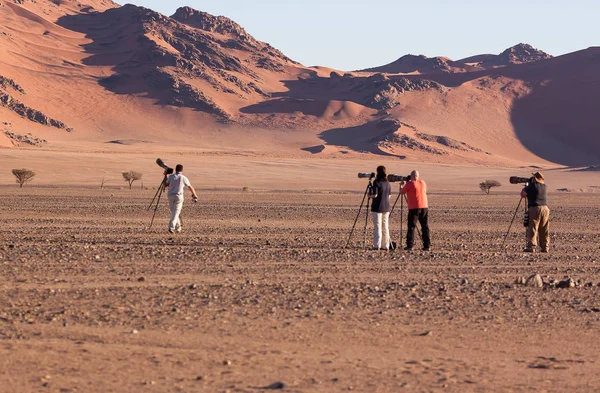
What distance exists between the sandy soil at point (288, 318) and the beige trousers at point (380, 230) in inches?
18.7

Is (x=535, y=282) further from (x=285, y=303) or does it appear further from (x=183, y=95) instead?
(x=183, y=95)

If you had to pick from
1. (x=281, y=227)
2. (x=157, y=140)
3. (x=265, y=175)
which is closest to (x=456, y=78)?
(x=157, y=140)

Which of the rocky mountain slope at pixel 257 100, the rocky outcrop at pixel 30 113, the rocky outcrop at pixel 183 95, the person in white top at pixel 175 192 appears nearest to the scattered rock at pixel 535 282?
the person in white top at pixel 175 192

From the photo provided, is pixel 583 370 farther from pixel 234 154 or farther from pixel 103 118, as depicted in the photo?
pixel 103 118

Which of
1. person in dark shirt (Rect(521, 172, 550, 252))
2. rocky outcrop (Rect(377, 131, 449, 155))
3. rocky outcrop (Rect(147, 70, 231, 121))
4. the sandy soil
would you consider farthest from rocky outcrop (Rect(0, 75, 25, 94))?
person in dark shirt (Rect(521, 172, 550, 252))

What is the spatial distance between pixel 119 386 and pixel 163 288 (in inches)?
179

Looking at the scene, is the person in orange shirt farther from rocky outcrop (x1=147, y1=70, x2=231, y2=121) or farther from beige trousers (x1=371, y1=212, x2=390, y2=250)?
rocky outcrop (x1=147, y1=70, x2=231, y2=121)

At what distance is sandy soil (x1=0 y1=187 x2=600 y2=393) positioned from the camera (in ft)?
24.8

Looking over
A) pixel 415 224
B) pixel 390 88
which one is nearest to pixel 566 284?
pixel 415 224

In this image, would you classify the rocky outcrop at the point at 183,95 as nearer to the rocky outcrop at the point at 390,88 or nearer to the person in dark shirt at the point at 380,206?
the rocky outcrop at the point at 390,88

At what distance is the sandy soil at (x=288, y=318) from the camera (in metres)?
7.57

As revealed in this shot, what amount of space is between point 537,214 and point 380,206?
9.56 feet

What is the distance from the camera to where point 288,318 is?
389 inches

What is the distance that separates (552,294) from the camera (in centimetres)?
1187
